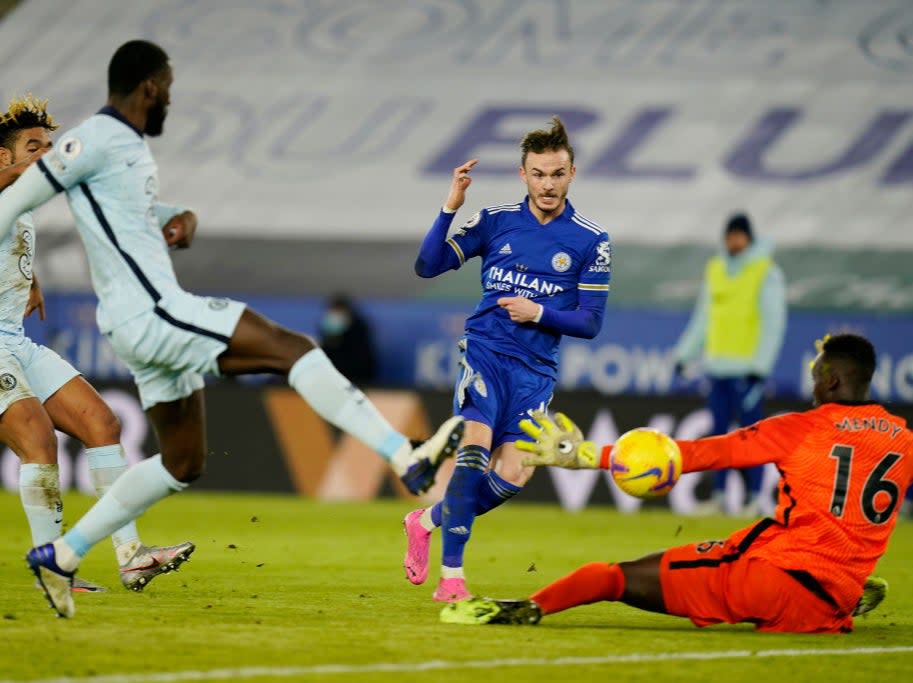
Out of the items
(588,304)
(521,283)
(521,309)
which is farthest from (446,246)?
(588,304)

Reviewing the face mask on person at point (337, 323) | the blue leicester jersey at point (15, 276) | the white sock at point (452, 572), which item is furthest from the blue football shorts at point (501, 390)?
the face mask on person at point (337, 323)

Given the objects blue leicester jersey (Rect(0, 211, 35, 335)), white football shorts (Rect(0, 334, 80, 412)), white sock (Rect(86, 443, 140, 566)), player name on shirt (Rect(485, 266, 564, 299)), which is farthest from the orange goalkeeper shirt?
blue leicester jersey (Rect(0, 211, 35, 335))

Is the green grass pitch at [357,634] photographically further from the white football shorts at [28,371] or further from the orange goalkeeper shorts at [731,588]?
the white football shorts at [28,371]

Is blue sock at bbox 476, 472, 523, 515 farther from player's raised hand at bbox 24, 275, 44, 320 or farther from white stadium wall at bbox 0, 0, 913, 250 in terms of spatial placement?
white stadium wall at bbox 0, 0, 913, 250

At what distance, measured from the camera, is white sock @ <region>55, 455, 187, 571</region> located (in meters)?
5.95

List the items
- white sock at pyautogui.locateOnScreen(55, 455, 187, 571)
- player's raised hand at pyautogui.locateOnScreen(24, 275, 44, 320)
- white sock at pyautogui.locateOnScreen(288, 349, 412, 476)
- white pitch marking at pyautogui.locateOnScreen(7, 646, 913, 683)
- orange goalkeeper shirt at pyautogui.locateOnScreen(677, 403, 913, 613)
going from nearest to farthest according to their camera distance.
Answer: white pitch marking at pyautogui.locateOnScreen(7, 646, 913, 683), white sock at pyautogui.locateOnScreen(288, 349, 412, 476), orange goalkeeper shirt at pyautogui.locateOnScreen(677, 403, 913, 613), white sock at pyautogui.locateOnScreen(55, 455, 187, 571), player's raised hand at pyautogui.locateOnScreen(24, 275, 44, 320)

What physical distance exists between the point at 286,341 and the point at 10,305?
6.88 ft

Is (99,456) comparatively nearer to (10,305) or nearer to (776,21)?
(10,305)

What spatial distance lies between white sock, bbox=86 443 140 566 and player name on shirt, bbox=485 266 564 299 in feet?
6.16

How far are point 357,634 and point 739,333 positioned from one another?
868 centimetres

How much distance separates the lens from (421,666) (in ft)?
16.2

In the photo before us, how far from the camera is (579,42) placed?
20312 millimetres

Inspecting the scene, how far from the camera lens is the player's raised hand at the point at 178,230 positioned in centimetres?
602

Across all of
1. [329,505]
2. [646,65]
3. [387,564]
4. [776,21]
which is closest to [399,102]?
[646,65]
